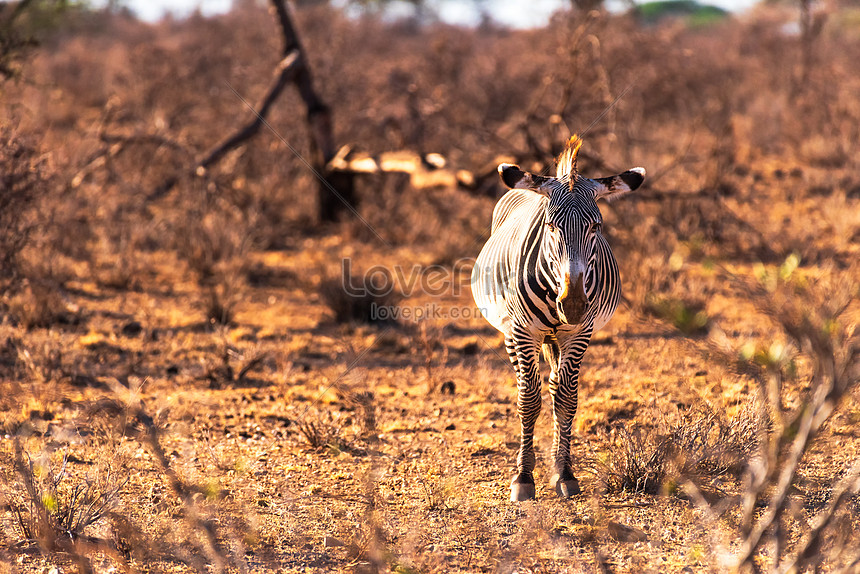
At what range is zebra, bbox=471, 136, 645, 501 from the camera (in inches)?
142

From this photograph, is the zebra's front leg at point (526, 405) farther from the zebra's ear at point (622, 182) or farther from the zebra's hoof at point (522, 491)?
the zebra's ear at point (622, 182)

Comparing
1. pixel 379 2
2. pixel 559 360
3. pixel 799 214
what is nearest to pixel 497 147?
pixel 799 214

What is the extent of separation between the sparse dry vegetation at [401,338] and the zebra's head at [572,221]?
2.33 ft

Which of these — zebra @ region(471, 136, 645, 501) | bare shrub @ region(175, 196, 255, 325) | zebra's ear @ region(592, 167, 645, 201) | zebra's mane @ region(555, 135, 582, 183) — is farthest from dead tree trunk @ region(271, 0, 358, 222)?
zebra's ear @ region(592, 167, 645, 201)

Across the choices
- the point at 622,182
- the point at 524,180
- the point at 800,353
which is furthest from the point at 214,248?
the point at 800,353

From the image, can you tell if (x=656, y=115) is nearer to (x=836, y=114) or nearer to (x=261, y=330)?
(x=836, y=114)

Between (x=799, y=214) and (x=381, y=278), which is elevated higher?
(x=799, y=214)

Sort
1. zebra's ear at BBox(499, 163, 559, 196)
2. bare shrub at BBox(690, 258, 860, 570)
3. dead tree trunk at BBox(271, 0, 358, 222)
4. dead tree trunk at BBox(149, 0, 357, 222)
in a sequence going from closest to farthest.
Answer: bare shrub at BBox(690, 258, 860, 570), zebra's ear at BBox(499, 163, 559, 196), dead tree trunk at BBox(149, 0, 357, 222), dead tree trunk at BBox(271, 0, 358, 222)

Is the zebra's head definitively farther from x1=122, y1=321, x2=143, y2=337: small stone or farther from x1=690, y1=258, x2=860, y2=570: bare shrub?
x1=122, y1=321, x2=143, y2=337: small stone

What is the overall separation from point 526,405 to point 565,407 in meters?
0.23

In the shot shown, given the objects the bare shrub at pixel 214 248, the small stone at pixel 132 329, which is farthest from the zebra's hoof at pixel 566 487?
the bare shrub at pixel 214 248

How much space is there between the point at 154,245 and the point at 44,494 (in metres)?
Answer: 6.60

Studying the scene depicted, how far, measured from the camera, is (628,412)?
5.58m

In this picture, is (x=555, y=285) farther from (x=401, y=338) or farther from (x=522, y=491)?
(x=401, y=338)
